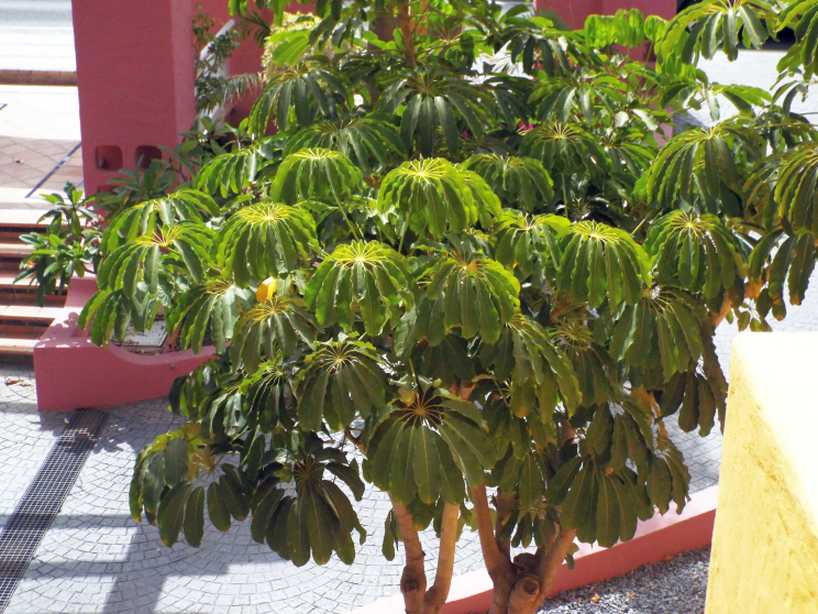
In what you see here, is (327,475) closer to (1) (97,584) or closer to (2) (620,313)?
(1) (97,584)

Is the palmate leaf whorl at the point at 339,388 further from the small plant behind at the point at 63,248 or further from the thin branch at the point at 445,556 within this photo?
the small plant behind at the point at 63,248

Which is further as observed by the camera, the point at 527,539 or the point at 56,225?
the point at 56,225

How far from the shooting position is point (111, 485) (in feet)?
24.9

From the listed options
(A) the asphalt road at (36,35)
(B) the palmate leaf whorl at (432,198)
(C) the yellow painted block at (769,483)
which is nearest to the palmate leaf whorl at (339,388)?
(B) the palmate leaf whorl at (432,198)

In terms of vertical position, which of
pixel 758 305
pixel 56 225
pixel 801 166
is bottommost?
pixel 56 225

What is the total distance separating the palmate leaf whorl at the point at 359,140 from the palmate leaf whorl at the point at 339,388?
889 millimetres

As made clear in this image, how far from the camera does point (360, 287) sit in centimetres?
334

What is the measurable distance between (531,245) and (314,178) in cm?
75

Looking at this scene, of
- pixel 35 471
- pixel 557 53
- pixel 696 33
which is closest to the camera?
pixel 696 33

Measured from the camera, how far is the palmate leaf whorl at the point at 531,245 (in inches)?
145

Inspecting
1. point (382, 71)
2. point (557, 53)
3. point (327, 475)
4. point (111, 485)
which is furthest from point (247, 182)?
point (111, 485)

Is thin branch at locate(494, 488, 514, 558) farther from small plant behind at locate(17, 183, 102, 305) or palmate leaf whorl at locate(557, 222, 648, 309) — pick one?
small plant behind at locate(17, 183, 102, 305)

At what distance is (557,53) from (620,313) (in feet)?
4.50

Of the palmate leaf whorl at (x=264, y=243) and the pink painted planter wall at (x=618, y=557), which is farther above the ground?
the palmate leaf whorl at (x=264, y=243)
